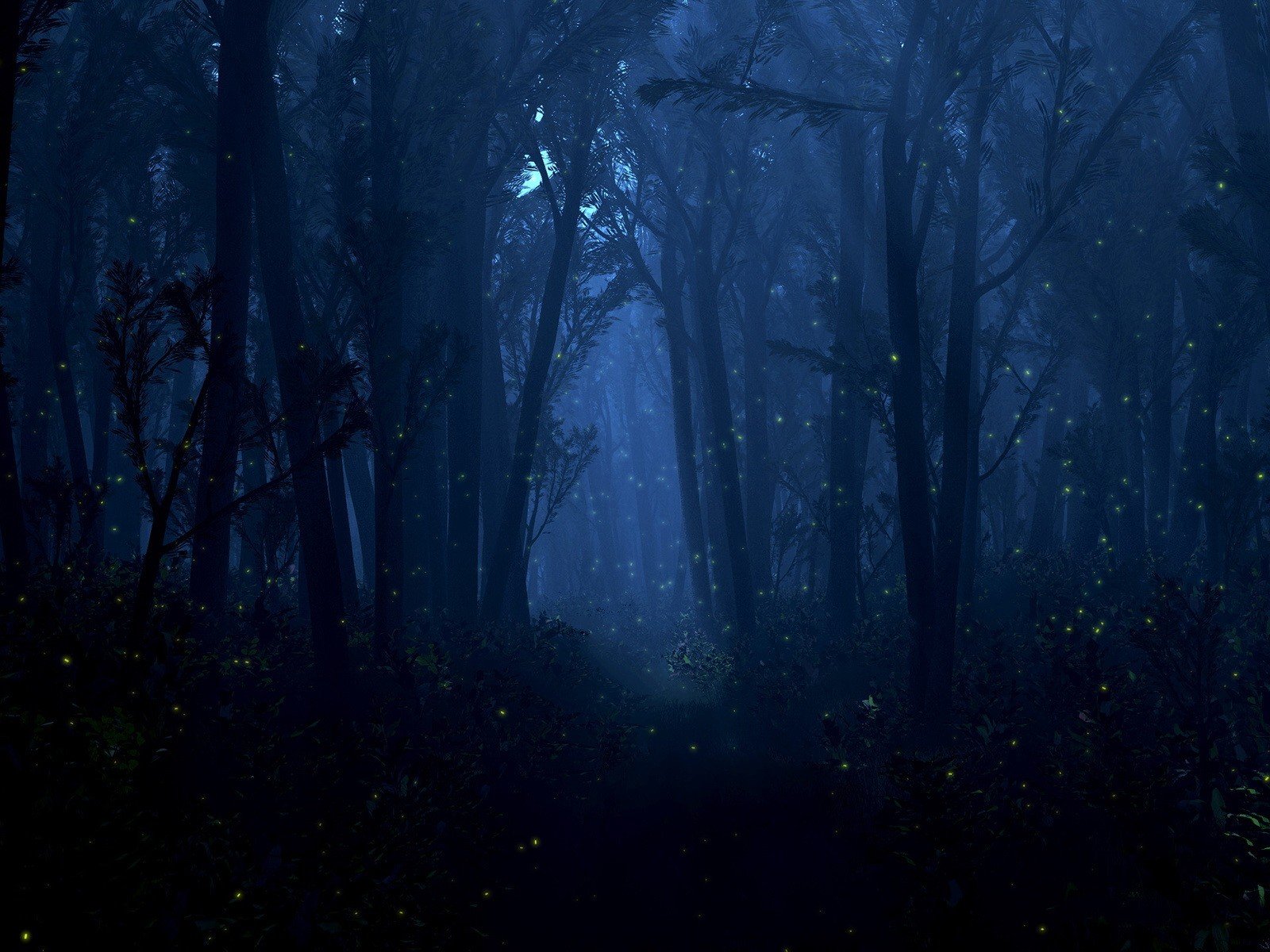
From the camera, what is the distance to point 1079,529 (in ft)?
46.5

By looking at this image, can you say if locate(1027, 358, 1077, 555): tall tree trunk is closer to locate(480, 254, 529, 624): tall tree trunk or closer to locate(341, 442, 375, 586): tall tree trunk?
locate(480, 254, 529, 624): tall tree trunk

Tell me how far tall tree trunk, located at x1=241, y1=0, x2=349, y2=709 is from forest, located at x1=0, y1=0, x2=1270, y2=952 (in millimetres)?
38

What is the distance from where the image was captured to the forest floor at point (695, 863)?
497 centimetres

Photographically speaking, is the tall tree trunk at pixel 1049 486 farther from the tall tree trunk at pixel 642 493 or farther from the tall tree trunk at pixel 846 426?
the tall tree trunk at pixel 642 493

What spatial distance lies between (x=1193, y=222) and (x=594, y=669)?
826cm

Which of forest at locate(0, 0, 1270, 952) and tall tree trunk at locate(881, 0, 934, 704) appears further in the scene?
tall tree trunk at locate(881, 0, 934, 704)

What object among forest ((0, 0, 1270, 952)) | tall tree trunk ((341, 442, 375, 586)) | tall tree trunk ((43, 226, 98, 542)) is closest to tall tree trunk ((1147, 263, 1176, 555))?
forest ((0, 0, 1270, 952))

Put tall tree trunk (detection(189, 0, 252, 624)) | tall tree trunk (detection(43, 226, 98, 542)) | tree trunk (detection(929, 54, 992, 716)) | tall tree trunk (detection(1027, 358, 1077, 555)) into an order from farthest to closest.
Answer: tall tree trunk (detection(1027, 358, 1077, 555)) < tall tree trunk (detection(43, 226, 98, 542)) < tall tree trunk (detection(189, 0, 252, 624)) < tree trunk (detection(929, 54, 992, 716))

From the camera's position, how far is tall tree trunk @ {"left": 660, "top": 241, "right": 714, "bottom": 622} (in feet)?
50.1

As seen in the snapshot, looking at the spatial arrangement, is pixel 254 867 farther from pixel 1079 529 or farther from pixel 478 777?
pixel 1079 529

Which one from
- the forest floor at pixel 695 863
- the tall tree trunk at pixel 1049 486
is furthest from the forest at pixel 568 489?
the tall tree trunk at pixel 1049 486

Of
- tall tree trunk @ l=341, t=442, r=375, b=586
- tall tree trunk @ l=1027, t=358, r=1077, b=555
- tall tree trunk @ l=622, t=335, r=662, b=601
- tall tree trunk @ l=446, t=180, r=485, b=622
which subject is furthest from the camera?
tall tree trunk @ l=622, t=335, r=662, b=601

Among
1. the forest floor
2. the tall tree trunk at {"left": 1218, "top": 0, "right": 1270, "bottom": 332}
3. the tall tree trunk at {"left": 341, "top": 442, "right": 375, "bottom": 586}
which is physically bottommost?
the forest floor

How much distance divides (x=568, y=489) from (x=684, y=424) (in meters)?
2.93
